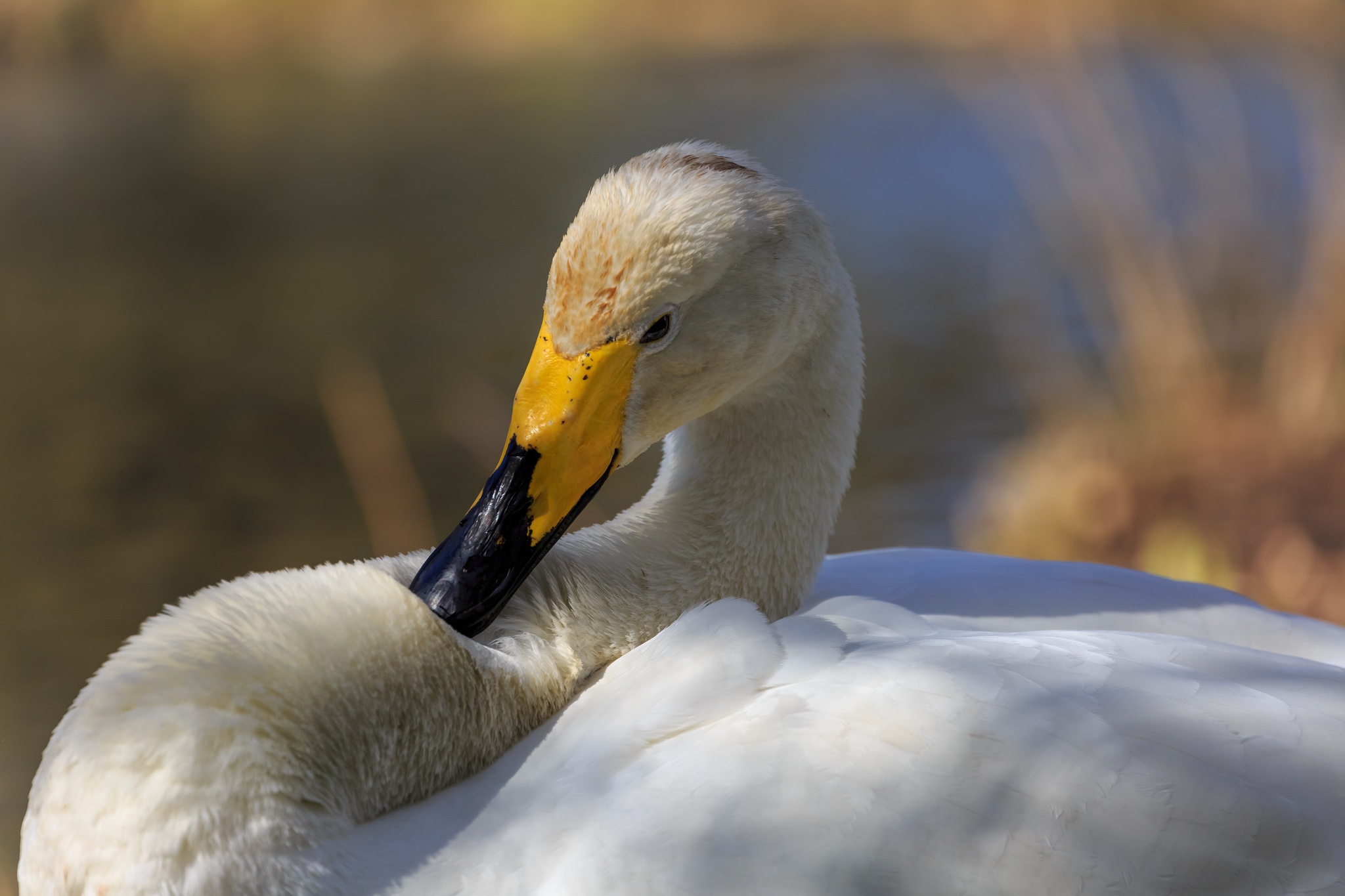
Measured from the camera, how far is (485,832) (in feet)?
5.85

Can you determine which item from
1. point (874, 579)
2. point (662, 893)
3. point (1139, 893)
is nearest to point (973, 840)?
point (1139, 893)

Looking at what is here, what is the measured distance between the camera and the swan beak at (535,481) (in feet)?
6.57

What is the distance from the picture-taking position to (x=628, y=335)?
2086mm

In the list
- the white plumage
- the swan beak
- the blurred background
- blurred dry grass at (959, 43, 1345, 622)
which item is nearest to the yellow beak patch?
the swan beak

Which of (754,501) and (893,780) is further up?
(754,501)

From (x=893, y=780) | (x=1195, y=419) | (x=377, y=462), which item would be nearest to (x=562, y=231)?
(x=377, y=462)

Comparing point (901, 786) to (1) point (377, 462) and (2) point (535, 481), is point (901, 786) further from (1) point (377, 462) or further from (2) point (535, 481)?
(1) point (377, 462)

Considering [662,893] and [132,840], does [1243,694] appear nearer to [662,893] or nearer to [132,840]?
[662,893]

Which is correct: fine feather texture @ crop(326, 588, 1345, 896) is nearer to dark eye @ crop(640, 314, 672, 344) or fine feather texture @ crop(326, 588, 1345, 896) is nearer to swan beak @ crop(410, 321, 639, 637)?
swan beak @ crop(410, 321, 639, 637)

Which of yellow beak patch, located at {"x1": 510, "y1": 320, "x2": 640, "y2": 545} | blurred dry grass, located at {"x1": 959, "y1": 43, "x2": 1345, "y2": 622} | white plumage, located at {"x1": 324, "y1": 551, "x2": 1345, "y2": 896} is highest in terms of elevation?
yellow beak patch, located at {"x1": 510, "y1": 320, "x2": 640, "y2": 545}

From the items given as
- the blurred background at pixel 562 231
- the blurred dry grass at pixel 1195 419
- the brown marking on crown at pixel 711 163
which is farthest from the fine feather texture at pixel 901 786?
the blurred dry grass at pixel 1195 419

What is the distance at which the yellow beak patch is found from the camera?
206 centimetres

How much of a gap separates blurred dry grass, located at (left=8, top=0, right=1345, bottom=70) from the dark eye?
443 inches

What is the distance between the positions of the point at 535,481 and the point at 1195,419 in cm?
327
